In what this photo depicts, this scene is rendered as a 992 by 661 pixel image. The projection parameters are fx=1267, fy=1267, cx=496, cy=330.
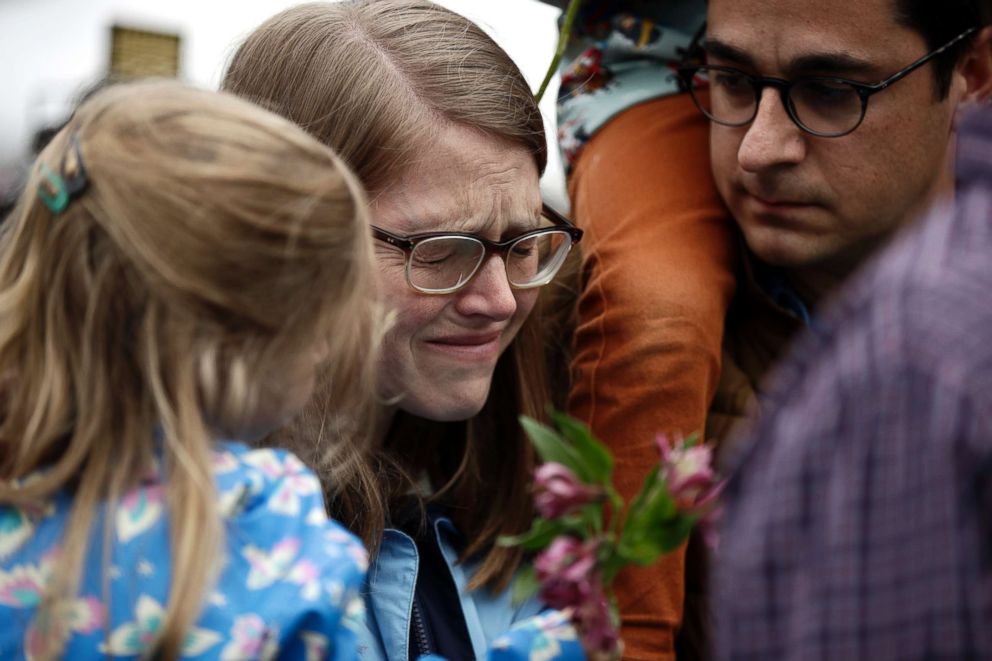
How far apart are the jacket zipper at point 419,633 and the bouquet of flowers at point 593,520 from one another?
0.65m

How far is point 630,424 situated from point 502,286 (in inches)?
13.5

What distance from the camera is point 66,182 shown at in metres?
1.59

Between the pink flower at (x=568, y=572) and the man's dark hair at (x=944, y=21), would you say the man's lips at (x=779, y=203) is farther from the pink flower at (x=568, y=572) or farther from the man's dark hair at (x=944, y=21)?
the pink flower at (x=568, y=572)

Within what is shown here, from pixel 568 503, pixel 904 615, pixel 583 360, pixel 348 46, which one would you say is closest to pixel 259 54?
pixel 348 46

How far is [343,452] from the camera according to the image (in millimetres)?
2193

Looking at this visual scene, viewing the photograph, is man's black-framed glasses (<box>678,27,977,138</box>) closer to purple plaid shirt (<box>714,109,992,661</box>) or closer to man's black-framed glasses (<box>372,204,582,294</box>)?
man's black-framed glasses (<box>372,204,582,294</box>)

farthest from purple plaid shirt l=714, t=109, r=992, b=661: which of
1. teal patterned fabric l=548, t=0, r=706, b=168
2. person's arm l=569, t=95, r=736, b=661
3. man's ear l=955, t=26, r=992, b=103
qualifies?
teal patterned fabric l=548, t=0, r=706, b=168

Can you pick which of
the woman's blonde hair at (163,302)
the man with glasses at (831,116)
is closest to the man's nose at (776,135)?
the man with glasses at (831,116)

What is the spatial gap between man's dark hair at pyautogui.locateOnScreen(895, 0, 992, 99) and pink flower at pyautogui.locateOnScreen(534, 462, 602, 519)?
4.25ft

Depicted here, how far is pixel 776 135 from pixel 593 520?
113cm

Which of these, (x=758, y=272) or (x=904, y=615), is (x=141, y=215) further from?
(x=758, y=272)

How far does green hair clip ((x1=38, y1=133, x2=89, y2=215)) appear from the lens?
1.58 meters

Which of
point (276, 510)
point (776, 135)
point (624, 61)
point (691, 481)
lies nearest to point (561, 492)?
point (691, 481)

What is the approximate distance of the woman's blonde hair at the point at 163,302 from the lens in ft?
5.00
